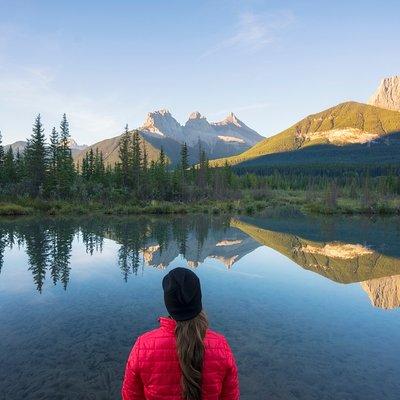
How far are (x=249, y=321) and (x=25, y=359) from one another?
663cm

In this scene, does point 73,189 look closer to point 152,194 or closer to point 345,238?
point 152,194

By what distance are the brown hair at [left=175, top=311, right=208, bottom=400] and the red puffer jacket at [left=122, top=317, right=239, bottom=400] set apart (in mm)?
98

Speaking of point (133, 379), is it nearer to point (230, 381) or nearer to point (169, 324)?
point (169, 324)

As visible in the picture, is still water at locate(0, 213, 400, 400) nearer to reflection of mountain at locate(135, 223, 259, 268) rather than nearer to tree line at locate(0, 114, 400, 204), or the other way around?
reflection of mountain at locate(135, 223, 259, 268)

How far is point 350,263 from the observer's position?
23.0m

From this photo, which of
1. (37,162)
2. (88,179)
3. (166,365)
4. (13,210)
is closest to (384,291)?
(166,365)

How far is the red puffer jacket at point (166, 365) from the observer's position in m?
3.32

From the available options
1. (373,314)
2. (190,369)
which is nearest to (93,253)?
(373,314)

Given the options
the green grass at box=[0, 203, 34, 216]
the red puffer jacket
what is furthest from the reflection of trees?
the red puffer jacket

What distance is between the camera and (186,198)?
77438 mm

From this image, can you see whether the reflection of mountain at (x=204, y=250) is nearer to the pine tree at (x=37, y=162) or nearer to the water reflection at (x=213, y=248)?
the water reflection at (x=213, y=248)

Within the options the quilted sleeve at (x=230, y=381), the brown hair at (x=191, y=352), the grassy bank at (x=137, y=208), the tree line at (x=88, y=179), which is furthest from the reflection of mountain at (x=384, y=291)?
the tree line at (x=88, y=179)

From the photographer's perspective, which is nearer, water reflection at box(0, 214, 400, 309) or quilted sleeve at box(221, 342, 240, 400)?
quilted sleeve at box(221, 342, 240, 400)

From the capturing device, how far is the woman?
3209 millimetres
